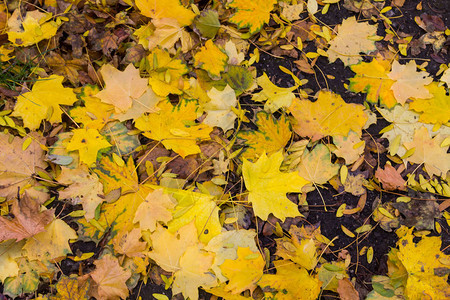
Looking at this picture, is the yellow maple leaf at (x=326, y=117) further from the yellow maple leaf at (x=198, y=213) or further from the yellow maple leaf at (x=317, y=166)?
the yellow maple leaf at (x=198, y=213)

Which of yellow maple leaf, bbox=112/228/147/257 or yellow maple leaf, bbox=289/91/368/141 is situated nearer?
yellow maple leaf, bbox=112/228/147/257

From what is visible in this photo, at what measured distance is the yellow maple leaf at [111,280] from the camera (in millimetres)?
1585

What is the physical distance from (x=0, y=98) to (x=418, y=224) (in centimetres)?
198

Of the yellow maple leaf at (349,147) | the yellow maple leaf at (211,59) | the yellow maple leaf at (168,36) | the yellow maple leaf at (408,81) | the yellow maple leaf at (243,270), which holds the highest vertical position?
the yellow maple leaf at (168,36)

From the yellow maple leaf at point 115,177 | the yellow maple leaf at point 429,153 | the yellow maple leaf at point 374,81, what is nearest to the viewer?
the yellow maple leaf at point 115,177

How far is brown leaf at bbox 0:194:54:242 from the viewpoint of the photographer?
1.56m

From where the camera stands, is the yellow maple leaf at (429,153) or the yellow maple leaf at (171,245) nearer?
the yellow maple leaf at (171,245)

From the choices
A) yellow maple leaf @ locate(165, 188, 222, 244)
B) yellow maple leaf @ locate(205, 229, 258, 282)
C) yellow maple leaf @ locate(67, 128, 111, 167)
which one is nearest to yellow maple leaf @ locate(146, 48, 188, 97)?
yellow maple leaf @ locate(67, 128, 111, 167)

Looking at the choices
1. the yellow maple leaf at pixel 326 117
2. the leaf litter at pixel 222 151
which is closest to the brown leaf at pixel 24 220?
the leaf litter at pixel 222 151

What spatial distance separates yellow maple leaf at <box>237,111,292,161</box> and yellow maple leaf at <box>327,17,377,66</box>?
47 centimetres

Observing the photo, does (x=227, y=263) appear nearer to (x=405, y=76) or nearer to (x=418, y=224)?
(x=418, y=224)

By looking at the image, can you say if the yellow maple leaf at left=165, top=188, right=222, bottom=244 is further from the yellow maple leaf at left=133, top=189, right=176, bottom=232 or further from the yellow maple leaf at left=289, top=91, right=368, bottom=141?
the yellow maple leaf at left=289, top=91, right=368, bottom=141

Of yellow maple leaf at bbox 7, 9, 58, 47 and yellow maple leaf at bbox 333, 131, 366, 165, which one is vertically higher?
yellow maple leaf at bbox 7, 9, 58, 47

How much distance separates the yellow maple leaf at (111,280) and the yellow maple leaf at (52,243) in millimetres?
168
